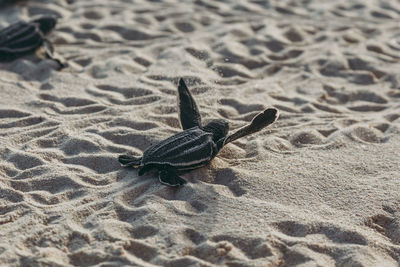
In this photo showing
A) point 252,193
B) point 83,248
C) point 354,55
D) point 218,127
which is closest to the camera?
point 83,248

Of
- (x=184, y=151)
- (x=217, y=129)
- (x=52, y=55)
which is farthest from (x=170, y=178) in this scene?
(x=52, y=55)

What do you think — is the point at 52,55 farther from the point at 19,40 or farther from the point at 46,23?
the point at 46,23

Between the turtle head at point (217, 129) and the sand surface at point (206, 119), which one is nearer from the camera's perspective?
the sand surface at point (206, 119)

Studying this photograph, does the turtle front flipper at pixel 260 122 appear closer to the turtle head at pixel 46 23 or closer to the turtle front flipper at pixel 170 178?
the turtle front flipper at pixel 170 178

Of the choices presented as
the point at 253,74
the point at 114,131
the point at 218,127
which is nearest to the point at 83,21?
the point at 253,74

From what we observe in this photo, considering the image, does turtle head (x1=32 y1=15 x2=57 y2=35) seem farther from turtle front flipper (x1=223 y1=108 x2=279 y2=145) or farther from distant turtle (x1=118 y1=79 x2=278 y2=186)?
turtle front flipper (x1=223 y1=108 x2=279 y2=145)

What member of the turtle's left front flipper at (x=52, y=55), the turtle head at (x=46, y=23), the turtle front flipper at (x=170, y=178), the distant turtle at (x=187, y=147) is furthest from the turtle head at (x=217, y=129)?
the turtle head at (x=46, y=23)

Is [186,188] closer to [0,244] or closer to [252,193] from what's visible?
[252,193]
